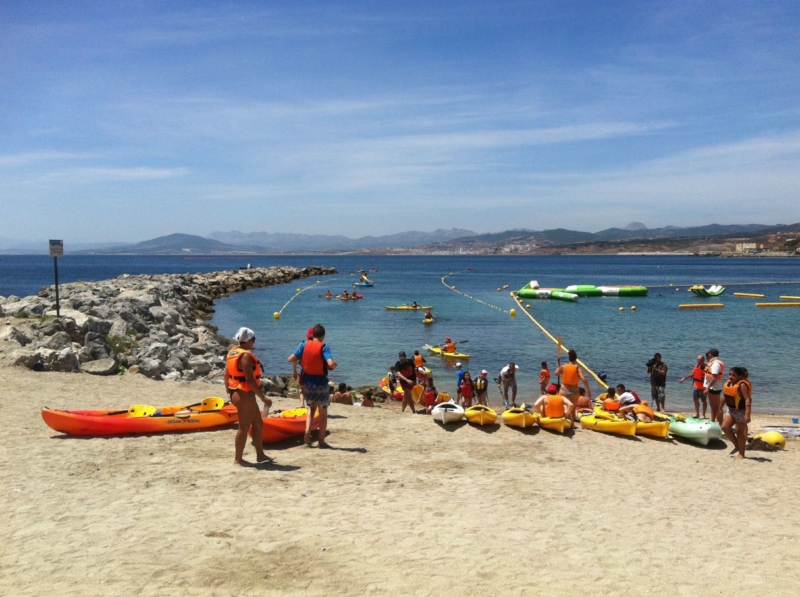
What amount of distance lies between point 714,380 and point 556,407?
3138 mm

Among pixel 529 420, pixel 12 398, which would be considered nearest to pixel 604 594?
pixel 529 420

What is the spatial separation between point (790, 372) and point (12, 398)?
2199 cm

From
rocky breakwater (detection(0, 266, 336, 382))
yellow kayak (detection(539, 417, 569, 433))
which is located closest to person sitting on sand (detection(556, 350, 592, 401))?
yellow kayak (detection(539, 417, 569, 433))

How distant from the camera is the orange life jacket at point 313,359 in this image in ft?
27.4

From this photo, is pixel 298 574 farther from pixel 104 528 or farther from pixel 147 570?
pixel 104 528

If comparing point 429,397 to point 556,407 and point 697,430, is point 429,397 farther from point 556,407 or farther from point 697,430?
point 697,430

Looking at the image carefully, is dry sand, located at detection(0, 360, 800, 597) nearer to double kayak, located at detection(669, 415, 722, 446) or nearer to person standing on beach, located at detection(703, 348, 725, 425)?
double kayak, located at detection(669, 415, 722, 446)

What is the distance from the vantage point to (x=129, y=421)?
9.16m

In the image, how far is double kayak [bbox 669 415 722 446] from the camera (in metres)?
10.8

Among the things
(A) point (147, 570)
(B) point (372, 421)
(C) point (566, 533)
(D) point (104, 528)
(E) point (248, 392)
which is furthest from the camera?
(B) point (372, 421)

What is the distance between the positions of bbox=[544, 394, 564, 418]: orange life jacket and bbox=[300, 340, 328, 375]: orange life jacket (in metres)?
4.72

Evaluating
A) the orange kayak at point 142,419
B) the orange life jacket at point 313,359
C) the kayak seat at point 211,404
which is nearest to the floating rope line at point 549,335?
the orange life jacket at point 313,359

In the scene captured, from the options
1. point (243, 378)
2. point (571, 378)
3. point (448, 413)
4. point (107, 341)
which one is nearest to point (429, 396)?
point (448, 413)

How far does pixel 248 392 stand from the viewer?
7.45 metres
